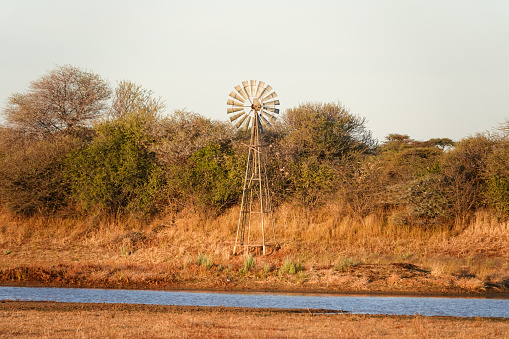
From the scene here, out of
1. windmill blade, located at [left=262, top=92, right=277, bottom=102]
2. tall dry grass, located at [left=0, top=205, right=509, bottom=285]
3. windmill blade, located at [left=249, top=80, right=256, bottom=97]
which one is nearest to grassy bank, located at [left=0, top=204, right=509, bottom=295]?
tall dry grass, located at [left=0, top=205, right=509, bottom=285]

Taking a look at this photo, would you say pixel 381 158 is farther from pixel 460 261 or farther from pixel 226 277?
pixel 226 277

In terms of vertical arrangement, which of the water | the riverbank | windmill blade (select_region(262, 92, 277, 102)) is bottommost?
the water

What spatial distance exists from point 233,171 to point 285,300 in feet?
39.8

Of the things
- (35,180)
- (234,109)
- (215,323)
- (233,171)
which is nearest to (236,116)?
(234,109)

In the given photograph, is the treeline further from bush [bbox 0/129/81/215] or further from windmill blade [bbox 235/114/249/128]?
windmill blade [bbox 235/114/249/128]

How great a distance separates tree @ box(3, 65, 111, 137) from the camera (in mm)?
35812

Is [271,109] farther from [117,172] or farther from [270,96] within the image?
[117,172]

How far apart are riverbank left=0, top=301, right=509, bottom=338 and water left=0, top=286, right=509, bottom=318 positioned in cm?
141

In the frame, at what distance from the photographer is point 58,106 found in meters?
36.2

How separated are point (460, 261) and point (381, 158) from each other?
370 inches

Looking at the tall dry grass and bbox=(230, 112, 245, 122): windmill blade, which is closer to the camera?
the tall dry grass

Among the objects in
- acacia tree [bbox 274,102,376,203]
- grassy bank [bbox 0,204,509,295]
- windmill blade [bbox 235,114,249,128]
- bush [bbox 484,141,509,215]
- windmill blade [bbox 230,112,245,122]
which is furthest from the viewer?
acacia tree [bbox 274,102,376,203]

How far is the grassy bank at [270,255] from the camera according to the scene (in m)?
19.6

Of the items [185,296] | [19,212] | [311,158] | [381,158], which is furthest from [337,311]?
[19,212]
